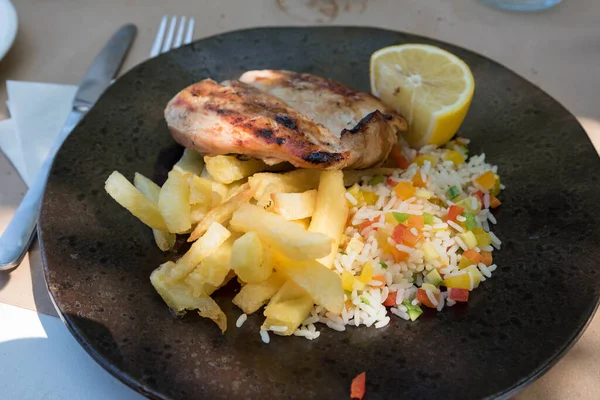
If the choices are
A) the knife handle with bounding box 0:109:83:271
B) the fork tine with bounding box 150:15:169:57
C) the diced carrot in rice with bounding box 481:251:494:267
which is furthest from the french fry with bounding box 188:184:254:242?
the fork tine with bounding box 150:15:169:57

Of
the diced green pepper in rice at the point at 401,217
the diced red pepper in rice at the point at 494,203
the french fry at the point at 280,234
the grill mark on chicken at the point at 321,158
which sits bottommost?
the diced red pepper in rice at the point at 494,203

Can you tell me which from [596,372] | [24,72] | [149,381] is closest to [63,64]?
[24,72]

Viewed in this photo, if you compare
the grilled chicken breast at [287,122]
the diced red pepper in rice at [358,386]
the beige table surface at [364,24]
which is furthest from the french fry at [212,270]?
the beige table surface at [364,24]

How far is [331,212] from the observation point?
2309mm

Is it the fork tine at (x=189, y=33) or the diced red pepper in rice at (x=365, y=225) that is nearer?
the diced red pepper in rice at (x=365, y=225)

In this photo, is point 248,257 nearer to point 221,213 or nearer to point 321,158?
point 221,213

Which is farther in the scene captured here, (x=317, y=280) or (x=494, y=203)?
(x=494, y=203)

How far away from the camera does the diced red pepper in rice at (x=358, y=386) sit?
186cm

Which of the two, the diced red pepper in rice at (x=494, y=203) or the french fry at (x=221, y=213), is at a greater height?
the french fry at (x=221, y=213)

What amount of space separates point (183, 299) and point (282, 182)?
66 cm

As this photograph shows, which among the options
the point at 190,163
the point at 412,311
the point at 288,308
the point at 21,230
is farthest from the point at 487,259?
the point at 21,230

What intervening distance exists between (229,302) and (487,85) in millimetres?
1932

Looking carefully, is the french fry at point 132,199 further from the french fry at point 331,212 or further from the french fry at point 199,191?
the french fry at point 331,212

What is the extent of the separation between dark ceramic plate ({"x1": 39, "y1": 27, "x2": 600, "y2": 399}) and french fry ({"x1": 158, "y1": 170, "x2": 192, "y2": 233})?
0.21 m
